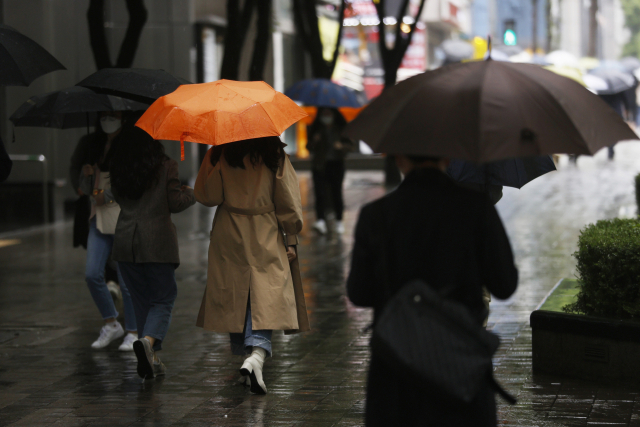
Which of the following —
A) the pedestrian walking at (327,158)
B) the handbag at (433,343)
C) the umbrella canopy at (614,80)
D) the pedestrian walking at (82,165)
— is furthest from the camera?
the umbrella canopy at (614,80)

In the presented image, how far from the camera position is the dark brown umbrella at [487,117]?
10.1 feet

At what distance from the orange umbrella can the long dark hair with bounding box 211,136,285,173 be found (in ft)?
0.64

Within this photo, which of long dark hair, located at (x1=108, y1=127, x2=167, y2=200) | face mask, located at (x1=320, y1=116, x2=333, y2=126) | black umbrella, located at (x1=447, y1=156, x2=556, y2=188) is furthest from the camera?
face mask, located at (x1=320, y1=116, x2=333, y2=126)

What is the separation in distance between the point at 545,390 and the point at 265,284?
1.76 meters

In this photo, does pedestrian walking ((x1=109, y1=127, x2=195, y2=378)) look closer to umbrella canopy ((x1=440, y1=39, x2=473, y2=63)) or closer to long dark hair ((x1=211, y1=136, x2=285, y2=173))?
long dark hair ((x1=211, y1=136, x2=285, y2=173))

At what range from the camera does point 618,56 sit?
376 ft

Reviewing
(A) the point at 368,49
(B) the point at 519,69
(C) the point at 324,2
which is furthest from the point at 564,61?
(B) the point at 519,69

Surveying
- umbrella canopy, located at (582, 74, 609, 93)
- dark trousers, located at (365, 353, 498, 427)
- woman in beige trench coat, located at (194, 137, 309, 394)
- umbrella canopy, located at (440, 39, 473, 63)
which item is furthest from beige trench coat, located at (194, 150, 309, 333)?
umbrella canopy, located at (440, 39, 473, 63)

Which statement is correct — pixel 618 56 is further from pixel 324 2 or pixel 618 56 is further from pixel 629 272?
pixel 629 272

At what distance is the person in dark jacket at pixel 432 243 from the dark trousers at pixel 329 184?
976 cm

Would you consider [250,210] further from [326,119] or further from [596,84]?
[596,84]

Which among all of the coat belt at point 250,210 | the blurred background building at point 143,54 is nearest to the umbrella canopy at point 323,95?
the blurred background building at point 143,54

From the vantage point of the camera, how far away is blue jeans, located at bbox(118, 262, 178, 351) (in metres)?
5.80

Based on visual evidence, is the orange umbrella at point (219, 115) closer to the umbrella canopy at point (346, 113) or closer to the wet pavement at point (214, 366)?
the wet pavement at point (214, 366)
